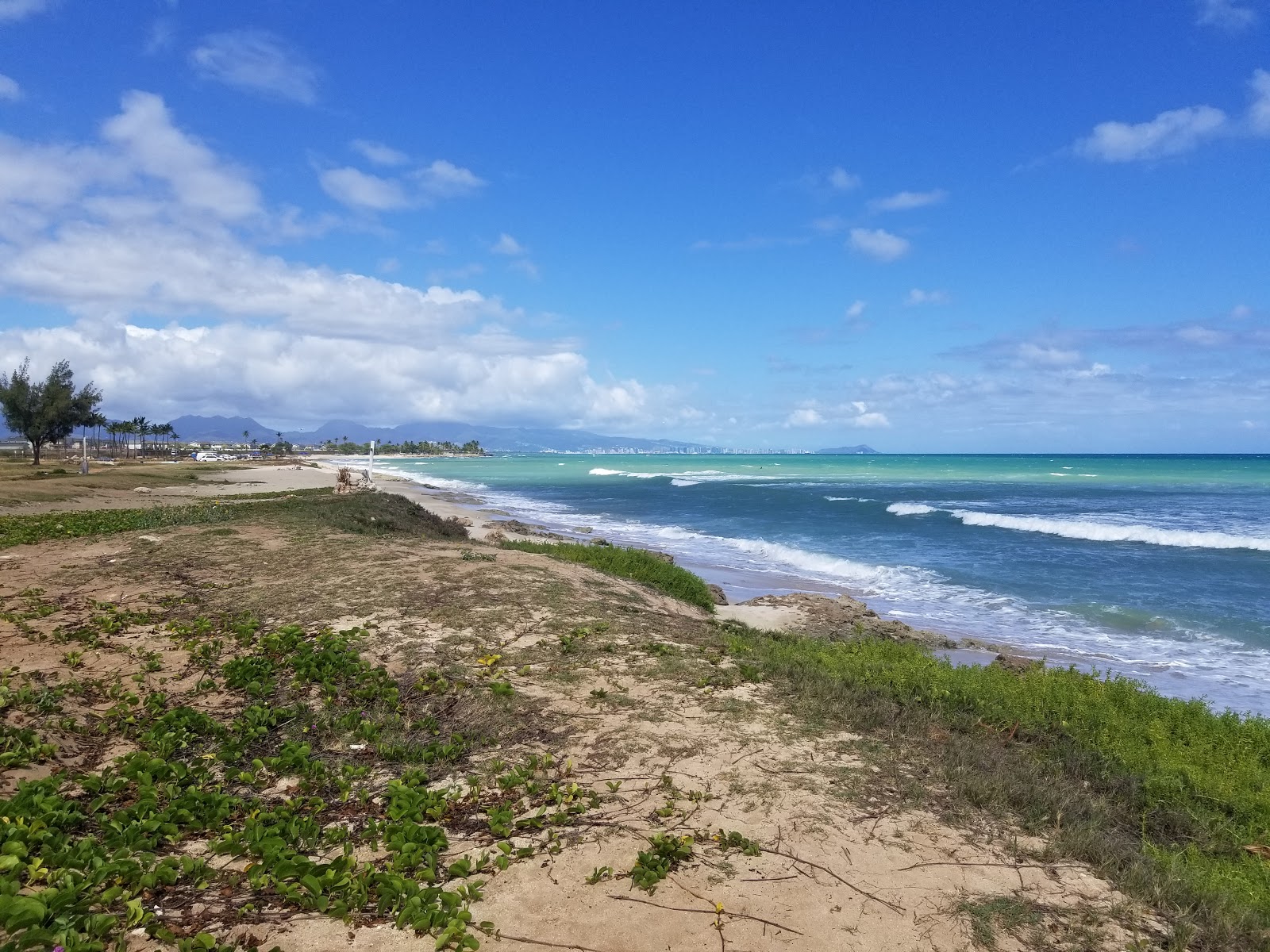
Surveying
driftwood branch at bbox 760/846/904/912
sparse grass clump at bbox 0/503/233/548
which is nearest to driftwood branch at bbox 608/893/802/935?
driftwood branch at bbox 760/846/904/912

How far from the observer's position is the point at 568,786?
212 inches

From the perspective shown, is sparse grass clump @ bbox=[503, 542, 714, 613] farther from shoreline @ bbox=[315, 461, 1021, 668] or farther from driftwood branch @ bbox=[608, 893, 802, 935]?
driftwood branch @ bbox=[608, 893, 802, 935]

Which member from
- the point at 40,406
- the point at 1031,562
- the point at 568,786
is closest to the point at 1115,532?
the point at 1031,562

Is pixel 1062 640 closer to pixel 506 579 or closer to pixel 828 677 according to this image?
pixel 828 677

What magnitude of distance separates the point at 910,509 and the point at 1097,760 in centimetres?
4059

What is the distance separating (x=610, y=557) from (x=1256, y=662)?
520 inches

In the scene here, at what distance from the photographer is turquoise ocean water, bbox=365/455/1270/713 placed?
1494 centimetres

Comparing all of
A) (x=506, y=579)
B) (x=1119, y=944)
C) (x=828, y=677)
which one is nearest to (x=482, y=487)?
(x=506, y=579)

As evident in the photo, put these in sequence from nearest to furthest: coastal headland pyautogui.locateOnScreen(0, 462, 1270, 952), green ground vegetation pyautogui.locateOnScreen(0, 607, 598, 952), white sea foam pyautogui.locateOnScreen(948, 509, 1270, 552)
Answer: green ground vegetation pyautogui.locateOnScreen(0, 607, 598, 952) → coastal headland pyautogui.locateOnScreen(0, 462, 1270, 952) → white sea foam pyautogui.locateOnScreen(948, 509, 1270, 552)

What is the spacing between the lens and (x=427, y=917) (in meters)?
3.75

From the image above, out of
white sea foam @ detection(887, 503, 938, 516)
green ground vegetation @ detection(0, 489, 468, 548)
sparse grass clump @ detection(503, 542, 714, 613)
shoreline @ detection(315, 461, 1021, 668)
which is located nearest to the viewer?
shoreline @ detection(315, 461, 1021, 668)

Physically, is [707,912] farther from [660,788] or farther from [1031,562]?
[1031,562]

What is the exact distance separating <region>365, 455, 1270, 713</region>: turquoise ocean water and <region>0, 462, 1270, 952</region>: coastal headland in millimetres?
6468

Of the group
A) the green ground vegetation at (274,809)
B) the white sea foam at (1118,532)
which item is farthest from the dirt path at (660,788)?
the white sea foam at (1118,532)
